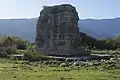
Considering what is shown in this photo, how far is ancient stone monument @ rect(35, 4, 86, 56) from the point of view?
35969 millimetres

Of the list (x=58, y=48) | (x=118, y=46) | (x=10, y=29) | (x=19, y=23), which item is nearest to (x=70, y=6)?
(x=58, y=48)

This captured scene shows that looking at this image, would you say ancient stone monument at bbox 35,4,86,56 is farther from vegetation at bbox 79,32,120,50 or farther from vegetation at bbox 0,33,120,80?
vegetation at bbox 79,32,120,50

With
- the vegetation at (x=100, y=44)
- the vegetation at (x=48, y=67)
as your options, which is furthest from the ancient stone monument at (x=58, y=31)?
the vegetation at (x=100, y=44)

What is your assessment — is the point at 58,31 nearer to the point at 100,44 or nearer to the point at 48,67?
the point at 48,67

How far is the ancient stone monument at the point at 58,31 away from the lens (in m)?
36.0

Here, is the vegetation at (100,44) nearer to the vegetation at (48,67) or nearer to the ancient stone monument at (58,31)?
the vegetation at (48,67)

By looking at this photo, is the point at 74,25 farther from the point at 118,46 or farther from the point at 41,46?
the point at 118,46

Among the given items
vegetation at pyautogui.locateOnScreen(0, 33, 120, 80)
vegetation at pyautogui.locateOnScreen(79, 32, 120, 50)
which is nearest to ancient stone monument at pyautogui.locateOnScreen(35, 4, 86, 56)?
vegetation at pyautogui.locateOnScreen(0, 33, 120, 80)

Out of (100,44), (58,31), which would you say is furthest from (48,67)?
(100,44)

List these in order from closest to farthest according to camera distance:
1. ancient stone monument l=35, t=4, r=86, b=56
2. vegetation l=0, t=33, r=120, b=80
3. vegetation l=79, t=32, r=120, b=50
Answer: vegetation l=0, t=33, r=120, b=80 → ancient stone monument l=35, t=4, r=86, b=56 → vegetation l=79, t=32, r=120, b=50

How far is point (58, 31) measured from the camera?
1460 inches

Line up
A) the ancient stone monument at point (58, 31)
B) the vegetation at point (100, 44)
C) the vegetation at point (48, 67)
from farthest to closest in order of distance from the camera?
the vegetation at point (100, 44)
the ancient stone monument at point (58, 31)
the vegetation at point (48, 67)

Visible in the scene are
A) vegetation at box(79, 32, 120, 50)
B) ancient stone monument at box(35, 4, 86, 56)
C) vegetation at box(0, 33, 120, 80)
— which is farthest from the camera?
vegetation at box(79, 32, 120, 50)

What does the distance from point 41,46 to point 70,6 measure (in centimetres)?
605
